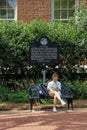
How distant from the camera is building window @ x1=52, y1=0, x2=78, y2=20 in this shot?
72.8 ft

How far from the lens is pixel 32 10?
72.0 ft

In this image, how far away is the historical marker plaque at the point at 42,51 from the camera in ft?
54.8

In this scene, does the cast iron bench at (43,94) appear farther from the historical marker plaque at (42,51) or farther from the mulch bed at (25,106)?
the historical marker plaque at (42,51)

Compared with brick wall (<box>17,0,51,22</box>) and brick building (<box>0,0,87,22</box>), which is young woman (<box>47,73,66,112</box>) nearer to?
brick building (<box>0,0,87,22</box>)

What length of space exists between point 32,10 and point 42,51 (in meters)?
5.61

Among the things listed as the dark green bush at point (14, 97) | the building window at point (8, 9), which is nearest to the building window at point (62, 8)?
the building window at point (8, 9)

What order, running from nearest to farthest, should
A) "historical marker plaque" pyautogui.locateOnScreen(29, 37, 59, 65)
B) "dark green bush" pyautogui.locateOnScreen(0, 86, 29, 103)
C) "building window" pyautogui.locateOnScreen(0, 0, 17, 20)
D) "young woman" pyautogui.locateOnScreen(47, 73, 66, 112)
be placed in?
"young woman" pyautogui.locateOnScreen(47, 73, 66, 112) < "dark green bush" pyautogui.locateOnScreen(0, 86, 29, 103) < "historical marker plaque" pyautogui.locateOnScreen(29, 37, 59, 65) < "building window" pyautogui.locateOnScreen(0, 0, 17, 20)

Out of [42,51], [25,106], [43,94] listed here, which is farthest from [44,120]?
[42,51]

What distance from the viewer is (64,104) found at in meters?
14.8

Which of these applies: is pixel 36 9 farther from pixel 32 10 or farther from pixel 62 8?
pixel 62 8

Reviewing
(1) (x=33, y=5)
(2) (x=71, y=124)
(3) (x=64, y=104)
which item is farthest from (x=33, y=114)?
(1) (x=33, y=5)

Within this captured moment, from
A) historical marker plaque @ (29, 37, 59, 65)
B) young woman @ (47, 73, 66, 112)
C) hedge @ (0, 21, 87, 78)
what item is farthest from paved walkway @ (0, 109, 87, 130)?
hedge @ (0, 21, 87, 78)

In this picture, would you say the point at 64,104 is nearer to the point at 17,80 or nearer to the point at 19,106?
the point at 19,106

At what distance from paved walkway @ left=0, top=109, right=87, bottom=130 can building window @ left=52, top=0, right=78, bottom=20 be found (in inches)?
322
